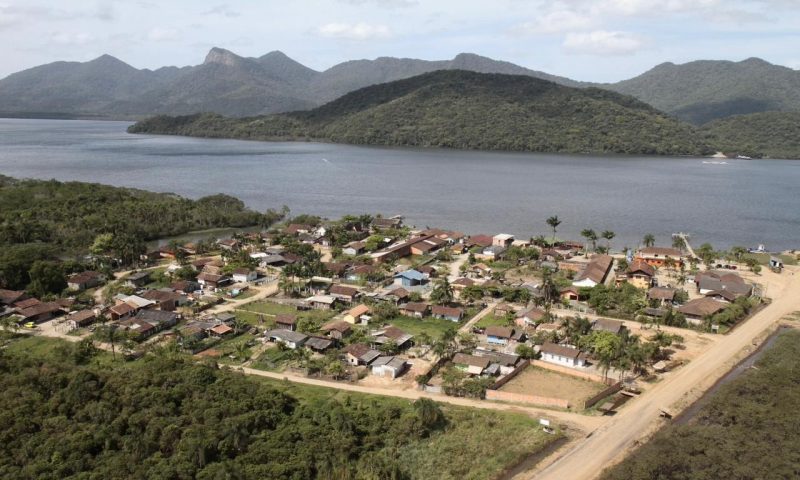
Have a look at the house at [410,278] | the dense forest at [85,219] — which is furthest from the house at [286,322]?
the dense forest at [85,219]

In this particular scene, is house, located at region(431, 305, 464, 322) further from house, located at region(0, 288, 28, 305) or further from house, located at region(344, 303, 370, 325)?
house, located at region(0, 288, 28, 305)

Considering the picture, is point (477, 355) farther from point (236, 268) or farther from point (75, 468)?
point (236, 268)

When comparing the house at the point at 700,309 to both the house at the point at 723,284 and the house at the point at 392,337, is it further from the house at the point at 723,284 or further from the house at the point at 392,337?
the house at the point at 392,337

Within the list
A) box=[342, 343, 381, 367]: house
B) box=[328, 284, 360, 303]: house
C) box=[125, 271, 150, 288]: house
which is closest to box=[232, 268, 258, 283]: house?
box=[125, 271, 150, 288]: house

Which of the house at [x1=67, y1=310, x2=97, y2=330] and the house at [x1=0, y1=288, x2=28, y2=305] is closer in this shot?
the house at [x1=67, y1=310, x2=97, y2=330]

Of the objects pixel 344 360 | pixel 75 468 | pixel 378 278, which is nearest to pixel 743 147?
pixel 378 278
